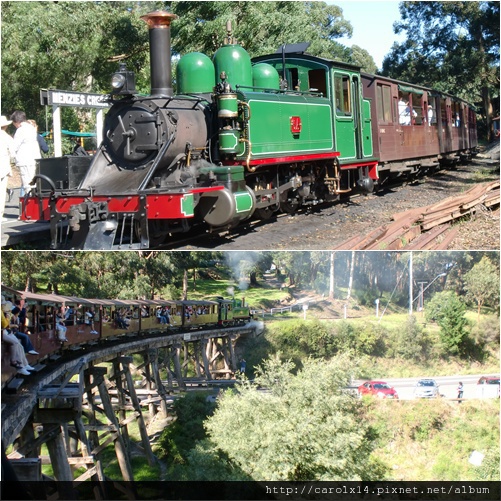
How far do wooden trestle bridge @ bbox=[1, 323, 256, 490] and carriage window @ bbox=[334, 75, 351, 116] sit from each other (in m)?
5.83

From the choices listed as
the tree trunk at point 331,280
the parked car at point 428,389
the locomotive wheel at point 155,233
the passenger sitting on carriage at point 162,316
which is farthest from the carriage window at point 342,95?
the parked car at point 428,389

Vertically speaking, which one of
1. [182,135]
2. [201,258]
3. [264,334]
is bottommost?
[264,334]

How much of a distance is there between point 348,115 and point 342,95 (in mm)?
438

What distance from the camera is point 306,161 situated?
12969 mm

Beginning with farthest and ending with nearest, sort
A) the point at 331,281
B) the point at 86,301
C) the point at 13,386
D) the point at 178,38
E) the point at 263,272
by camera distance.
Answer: the point at 178,38
the point at 331,281
the point at 263,272
the point at 86,301
the point at 13,386

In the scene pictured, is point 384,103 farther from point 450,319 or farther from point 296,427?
point 296,427

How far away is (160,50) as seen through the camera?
10.1m

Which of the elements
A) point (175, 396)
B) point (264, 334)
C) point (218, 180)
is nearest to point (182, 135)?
point (218, 180)

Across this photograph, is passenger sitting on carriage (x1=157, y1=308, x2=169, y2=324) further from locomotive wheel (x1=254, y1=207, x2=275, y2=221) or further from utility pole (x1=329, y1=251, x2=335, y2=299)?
locomotive wheel (x1=254, y1=207, x2=275, y2=221)

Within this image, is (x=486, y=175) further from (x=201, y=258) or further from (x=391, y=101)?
(x=201, y=258)

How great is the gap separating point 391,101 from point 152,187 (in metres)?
8.71

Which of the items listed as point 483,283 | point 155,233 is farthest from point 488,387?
point 155,233

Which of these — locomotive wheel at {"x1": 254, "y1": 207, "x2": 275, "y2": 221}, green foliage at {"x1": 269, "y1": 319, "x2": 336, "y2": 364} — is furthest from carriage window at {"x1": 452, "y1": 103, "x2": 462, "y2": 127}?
locomotive wheel at {"x1": 254, "y1": 207, "x2": 275, "y2": 221}

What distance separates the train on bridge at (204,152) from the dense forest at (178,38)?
278cm
